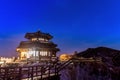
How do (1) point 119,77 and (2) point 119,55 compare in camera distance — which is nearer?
(1) point 119,77

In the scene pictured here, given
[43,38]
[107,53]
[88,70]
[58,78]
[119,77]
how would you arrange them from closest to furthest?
[58,78] → [119,77] → [88,70] → [107,53] → [43,38]

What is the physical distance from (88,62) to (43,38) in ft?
97.7

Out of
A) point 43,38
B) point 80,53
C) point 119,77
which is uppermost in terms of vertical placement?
point 43,38

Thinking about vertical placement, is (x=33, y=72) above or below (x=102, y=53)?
below

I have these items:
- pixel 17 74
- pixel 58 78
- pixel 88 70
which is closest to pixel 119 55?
pixel 88 70

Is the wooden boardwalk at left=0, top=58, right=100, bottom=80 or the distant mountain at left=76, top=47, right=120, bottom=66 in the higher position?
the distant mountain at left=76, top=47, right=120, bottom=66

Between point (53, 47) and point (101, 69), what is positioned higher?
point (53, 47)

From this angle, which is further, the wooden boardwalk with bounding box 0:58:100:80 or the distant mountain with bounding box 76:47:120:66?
the distant mountain with bounding box 76:47:120:66

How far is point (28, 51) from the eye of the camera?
5247 cm

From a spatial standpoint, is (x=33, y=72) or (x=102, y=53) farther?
(x=102, y=53)

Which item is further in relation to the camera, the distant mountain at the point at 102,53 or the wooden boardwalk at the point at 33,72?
the distant mountain at the point at 102,53

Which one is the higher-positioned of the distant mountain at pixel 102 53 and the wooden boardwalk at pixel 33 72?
the distant mountain at pixel 102 53

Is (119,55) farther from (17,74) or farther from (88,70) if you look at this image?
(17,74)

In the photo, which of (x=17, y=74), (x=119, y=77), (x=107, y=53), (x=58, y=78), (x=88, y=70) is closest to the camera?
(x=17, y=74)
